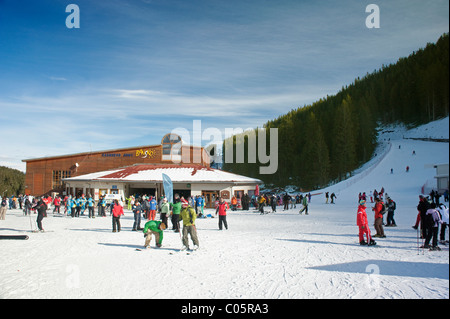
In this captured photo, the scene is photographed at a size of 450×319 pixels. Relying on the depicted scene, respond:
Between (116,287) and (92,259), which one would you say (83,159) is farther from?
(116,287)

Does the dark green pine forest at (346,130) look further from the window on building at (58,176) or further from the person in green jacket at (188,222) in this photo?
the person in green jacket at (188,222)

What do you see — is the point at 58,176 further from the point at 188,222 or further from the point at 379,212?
the point at 379,212

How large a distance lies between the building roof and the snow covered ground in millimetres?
17423

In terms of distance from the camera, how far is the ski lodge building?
99.3 ft

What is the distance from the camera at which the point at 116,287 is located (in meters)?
5.84

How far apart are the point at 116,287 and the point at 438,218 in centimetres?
830

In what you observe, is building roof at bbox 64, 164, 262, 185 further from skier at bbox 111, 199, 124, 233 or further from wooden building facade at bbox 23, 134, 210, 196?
skier at bbox 111, 199, 124, 233

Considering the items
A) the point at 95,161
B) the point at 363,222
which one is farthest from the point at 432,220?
the point at 95,161

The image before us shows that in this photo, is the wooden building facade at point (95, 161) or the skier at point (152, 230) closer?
the skier at point (152, 230)

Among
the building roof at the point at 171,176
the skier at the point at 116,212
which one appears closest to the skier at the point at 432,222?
the skier at the point at 116,212

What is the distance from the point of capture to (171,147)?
1506 inches

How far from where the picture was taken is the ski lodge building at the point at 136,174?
1192 inches

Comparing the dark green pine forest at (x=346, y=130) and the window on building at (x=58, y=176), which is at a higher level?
the dark green pine forest at (x=346, y=130)

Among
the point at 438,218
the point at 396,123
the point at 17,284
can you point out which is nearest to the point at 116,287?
the point at 17,284
